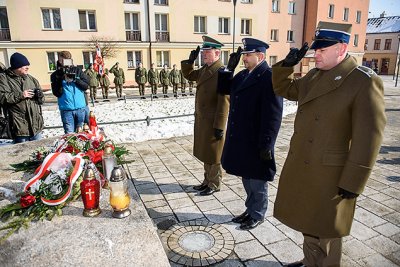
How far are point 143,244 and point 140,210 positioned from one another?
Answer: 51cm

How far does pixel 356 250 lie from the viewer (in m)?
3.37

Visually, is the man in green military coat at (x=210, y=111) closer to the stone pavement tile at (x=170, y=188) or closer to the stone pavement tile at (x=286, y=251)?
the stone pavement tile at (x=170, y=188)

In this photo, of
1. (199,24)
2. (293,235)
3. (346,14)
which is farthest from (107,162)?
(346,14)

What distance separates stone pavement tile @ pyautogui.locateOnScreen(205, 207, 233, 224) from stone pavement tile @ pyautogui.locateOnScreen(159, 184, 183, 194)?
894 mm

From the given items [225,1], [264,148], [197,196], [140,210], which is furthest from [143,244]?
[225,1]

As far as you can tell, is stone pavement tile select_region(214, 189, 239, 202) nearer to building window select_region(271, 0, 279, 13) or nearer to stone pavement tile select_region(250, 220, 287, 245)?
stone pavement tile select_region(250, 220, 287, 245)

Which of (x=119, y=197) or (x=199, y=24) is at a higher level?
(x=199, y=24)

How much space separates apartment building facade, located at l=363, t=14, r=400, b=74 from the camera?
46.4 m

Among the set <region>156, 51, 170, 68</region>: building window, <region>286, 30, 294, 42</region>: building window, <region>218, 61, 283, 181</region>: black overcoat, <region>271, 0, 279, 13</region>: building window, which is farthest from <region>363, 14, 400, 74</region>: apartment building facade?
<region>218, 61, 283, 181</region>: black overcoat

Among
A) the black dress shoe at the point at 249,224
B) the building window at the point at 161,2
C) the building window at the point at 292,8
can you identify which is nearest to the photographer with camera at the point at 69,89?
the black dress shoe at the point at 249,224

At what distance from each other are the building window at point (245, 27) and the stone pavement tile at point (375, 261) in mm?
28739

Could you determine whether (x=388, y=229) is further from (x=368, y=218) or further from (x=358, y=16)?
(x=358, y=16)

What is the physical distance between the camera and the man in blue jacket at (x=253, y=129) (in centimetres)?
347

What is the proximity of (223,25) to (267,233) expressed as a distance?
27.4 m
